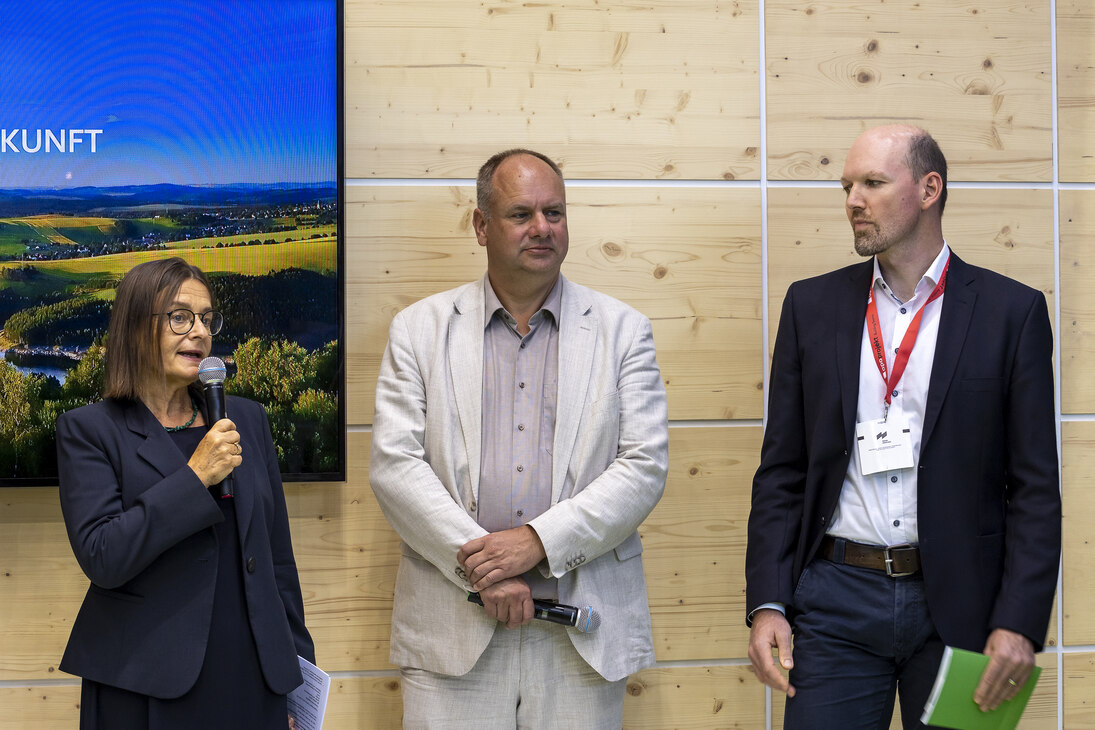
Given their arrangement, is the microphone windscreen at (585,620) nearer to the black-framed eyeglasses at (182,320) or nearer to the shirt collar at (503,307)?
the shirt collar at (503,307)

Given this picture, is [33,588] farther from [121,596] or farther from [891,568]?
[891,568]

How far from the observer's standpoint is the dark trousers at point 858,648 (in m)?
2.23

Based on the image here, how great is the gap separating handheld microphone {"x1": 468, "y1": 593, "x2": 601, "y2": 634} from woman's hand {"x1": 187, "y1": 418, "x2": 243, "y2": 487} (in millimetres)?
709

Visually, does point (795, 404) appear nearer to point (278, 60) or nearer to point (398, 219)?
point (398, 219)

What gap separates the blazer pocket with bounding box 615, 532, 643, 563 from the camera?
102 inches

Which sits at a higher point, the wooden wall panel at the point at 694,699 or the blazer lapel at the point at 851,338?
the blazer lapel at the point at 851,338

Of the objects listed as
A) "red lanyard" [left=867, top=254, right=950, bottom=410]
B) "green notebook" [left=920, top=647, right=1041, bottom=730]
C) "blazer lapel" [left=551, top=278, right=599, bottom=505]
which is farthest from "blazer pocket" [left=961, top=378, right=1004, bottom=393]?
"blazer lapel" [left=551, top=278, right=599, bottom=505]

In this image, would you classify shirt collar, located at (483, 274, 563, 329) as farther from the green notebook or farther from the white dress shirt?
the green notebook

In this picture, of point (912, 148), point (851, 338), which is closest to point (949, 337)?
point (851, 338)

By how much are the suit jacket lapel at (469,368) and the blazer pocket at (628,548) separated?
1.32ft

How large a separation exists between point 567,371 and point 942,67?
1.77 m

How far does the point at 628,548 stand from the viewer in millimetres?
2613

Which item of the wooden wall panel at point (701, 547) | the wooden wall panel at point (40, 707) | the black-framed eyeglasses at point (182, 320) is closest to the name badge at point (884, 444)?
the wooden wall panel at point (701, 547)

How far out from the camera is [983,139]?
3.33 meters
